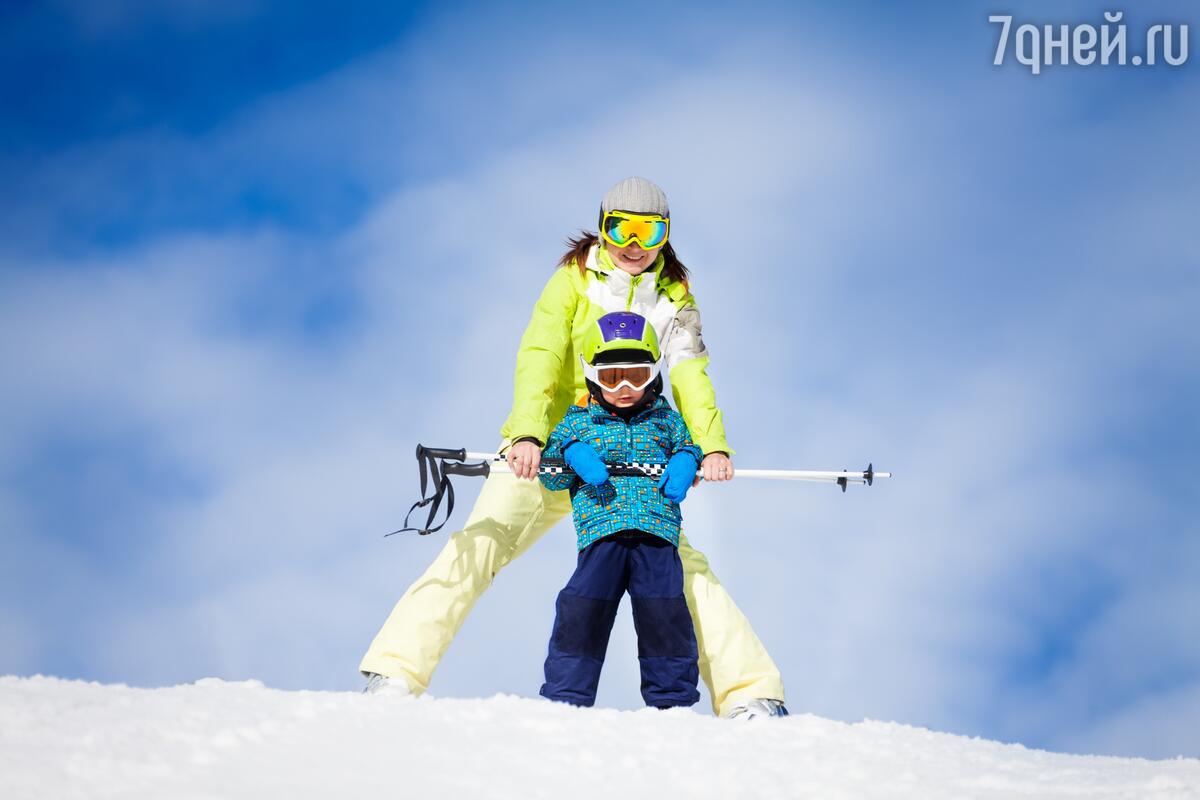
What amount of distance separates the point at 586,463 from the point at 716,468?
542 millimetres

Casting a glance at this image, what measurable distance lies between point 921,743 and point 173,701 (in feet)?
7.25

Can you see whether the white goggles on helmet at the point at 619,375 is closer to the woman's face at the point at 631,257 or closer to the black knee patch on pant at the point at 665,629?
the woman's face at the point at 631,257

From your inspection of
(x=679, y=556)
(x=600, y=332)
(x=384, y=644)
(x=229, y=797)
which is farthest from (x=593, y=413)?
(x=229, y=797)

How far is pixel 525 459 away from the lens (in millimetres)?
4668

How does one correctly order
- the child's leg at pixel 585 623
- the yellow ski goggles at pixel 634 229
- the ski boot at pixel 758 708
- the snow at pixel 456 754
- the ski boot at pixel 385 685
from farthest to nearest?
the yellow ski goggles at pixel 634 229 → the ski boot at pixel 758 708 → the ski boot at pixel 385 685 → the child's leg at pixel 585 623 → the snow at pixel 456 754

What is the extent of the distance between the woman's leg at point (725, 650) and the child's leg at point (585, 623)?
472mm

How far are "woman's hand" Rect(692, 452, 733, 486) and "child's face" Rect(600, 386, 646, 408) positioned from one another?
366 mm

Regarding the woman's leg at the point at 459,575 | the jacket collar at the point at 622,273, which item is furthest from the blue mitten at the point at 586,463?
the jacket collar at the point at 622,273

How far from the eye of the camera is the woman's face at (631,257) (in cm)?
520

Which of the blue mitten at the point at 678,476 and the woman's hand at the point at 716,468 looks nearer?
the blue mitten at the point at 678,476

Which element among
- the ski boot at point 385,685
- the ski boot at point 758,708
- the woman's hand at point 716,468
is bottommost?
the ski boot at point 385,685

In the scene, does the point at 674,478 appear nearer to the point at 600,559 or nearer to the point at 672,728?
the point at 600,559

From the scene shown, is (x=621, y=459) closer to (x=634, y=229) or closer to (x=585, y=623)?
(x=585, y=623)

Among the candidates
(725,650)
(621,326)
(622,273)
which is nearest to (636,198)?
(622,273)
